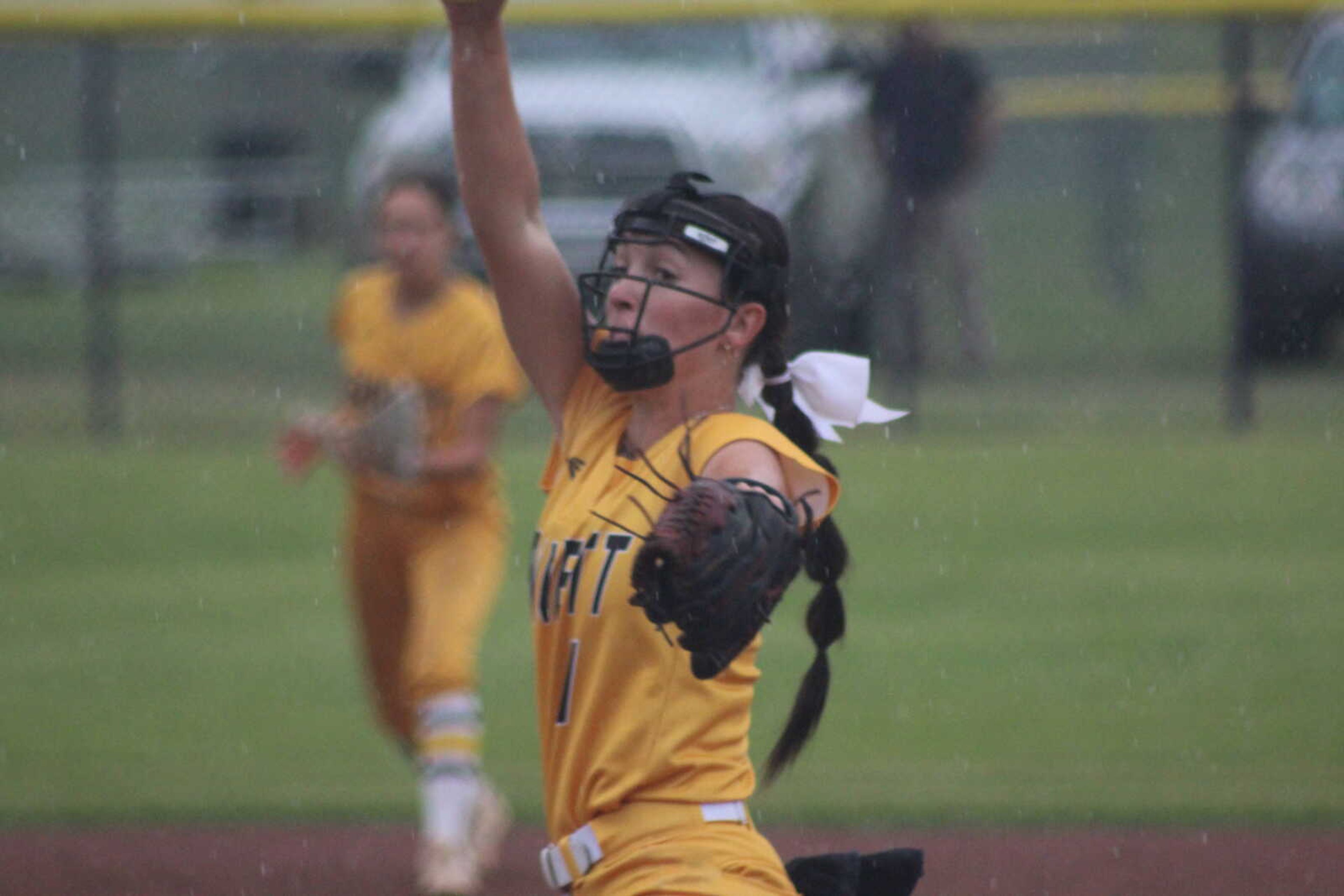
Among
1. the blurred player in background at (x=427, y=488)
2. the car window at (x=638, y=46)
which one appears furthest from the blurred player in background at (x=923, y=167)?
the blurred player in background at (x=427, y=488)

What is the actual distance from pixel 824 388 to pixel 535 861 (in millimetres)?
2422

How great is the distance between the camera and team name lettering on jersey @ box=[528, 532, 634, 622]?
2812mm

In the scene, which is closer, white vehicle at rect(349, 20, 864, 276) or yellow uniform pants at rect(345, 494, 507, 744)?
yellow uniform pants at rect(345, 494, 507, 744)

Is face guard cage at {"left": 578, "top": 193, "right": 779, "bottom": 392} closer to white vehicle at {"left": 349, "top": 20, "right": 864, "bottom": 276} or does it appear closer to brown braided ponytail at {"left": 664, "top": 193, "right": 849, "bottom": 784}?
brown braided ponytail at {"left": 664, "top": 193, "right": 849, "bottom": 784}

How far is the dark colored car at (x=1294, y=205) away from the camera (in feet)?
34.9

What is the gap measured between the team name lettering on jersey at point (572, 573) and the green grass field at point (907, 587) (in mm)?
2716

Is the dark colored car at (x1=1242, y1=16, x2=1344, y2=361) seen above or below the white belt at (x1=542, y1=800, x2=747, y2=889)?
above

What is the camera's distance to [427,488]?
16.6ft

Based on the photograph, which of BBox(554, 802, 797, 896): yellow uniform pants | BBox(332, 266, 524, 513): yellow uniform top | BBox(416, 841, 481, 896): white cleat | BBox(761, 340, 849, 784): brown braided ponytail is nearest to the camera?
BBox(554, 802, 797, 896): yellow uniform pants

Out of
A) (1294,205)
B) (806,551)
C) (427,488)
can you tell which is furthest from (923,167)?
(806,551)

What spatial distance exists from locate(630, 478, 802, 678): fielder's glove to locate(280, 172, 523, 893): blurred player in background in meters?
2.18

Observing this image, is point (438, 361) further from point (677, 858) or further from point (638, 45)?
point (638, 45)

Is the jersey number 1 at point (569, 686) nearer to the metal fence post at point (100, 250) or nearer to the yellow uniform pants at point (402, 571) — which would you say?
the yellow uniform pants at point (402, 571)

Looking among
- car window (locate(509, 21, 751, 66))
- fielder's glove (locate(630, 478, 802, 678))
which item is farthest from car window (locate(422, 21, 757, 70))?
fielder's glove (locate(630, 478, 802, 678))
